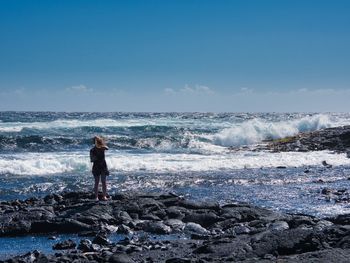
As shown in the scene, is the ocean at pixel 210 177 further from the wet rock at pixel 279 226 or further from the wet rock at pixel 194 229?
the wet rock at pixel 194 229

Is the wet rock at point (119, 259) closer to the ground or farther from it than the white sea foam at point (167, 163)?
farther from it

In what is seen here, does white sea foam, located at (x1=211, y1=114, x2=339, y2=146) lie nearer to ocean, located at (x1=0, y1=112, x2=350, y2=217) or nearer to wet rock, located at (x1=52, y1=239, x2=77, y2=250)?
ocean, located at (x1=0, y1=112, x2=350, y2=217)

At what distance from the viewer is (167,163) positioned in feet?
96.7

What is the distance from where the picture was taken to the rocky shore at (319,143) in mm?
37031

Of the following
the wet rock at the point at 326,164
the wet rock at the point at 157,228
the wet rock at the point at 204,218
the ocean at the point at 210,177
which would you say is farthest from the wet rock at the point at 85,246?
the wet rock at the point at 326,164

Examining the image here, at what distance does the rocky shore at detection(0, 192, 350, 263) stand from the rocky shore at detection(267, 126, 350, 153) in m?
22.4

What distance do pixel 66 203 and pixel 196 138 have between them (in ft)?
126

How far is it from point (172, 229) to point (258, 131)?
44.8m

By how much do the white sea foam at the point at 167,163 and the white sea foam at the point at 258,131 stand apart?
61.8ft

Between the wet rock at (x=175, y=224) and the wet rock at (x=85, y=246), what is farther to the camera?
the wet rock at (x=175, y=224)

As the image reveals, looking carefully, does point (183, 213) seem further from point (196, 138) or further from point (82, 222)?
point (196, 138)

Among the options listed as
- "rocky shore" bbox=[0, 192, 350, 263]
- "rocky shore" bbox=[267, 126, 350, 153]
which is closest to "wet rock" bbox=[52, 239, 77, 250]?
"rocky shore" bbox=[0, 192, 350, 263]

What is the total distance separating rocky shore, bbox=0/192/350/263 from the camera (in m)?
10.0

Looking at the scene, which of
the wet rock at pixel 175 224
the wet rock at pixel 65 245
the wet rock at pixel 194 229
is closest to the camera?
the wet rock at pixel 65 245
